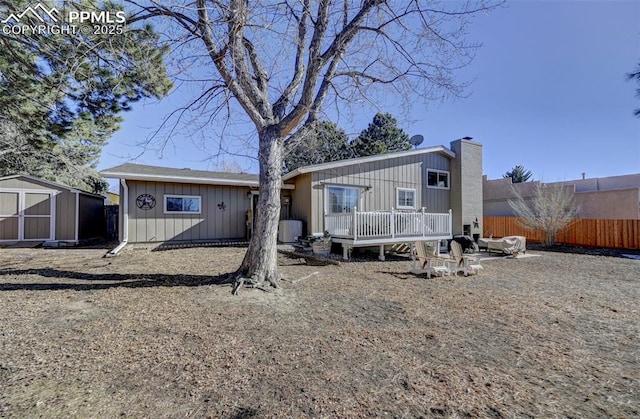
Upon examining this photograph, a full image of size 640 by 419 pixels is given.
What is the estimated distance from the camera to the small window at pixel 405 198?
13055 millimetres

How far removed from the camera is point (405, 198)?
13305 millimetres

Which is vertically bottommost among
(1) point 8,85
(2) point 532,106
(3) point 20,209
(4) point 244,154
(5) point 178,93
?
(3) point 20,209

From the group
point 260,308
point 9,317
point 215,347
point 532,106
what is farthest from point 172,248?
point 532,106

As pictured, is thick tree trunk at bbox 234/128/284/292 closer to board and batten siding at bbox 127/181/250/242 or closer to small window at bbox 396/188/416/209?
board and batten siding at bbox 127/181/250/242

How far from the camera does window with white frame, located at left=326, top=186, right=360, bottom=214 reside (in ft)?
37.4

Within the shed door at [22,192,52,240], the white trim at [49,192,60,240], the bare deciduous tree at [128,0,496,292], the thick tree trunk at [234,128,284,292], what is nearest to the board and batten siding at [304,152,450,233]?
the bare deciduous tree at [128,0,496,292]

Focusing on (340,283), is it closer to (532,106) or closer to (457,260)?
(457,260)

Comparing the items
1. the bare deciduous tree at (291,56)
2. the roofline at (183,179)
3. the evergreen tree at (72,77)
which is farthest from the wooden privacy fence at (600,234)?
the evergreen tree at (72,77)

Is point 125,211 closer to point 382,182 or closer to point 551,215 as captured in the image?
point 382,182

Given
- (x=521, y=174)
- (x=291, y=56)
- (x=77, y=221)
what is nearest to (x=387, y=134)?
(x=521, y=174)

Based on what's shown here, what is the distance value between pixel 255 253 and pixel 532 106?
15.5m

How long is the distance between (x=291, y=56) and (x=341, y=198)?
6.35 meters

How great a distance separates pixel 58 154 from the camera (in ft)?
40.0

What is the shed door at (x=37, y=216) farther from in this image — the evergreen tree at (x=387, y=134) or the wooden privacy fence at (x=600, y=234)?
the wooden privacy fence at (x=600, y=234)
